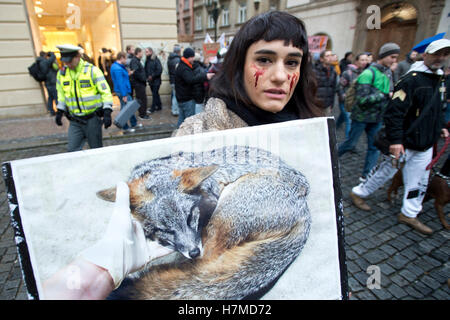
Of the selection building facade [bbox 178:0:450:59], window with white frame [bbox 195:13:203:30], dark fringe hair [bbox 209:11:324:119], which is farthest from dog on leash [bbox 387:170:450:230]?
window with white frame [bbox 195:13:203:30]

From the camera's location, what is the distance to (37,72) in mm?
7242

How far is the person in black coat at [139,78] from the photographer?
703 cm

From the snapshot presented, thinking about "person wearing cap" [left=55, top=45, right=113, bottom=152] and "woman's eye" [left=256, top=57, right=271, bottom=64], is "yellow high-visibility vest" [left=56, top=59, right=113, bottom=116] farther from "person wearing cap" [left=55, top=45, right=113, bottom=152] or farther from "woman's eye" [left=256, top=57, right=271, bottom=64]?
"woman's eye" [left=256, top=57, right=271, bottom=64]

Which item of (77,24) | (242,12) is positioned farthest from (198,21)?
(77,24)

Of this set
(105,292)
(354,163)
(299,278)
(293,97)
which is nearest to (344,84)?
(354,163)

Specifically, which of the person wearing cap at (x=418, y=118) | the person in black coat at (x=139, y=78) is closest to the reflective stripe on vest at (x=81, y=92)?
the person wearing cap at (x=418, y=118)

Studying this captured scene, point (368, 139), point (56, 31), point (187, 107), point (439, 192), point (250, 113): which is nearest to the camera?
point (250, 113)

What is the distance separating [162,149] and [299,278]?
72 centimetres

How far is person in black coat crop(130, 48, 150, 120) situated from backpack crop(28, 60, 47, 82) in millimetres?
2531

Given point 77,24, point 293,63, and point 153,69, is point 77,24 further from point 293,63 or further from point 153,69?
point 293,63

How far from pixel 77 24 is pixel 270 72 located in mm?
9262

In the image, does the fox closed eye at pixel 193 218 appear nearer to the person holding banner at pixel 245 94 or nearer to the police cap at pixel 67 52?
the person holding banner at pixel 245 94

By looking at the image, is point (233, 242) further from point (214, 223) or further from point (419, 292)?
point (419, 292)
